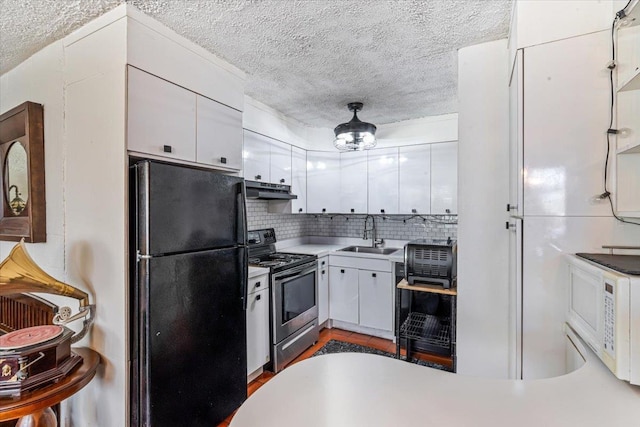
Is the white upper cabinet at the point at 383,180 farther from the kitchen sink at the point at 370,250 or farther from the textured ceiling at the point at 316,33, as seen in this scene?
the textured ceiling at the point at 316,33

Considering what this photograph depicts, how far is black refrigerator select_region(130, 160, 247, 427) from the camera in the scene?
5.27ft

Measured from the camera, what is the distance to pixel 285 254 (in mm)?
3355

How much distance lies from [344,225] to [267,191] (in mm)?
1480

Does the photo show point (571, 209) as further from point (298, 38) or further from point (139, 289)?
point (139, 289)

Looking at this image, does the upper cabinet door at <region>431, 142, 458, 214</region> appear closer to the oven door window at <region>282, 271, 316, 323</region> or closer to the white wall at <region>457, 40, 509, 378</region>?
the white wall at <region>457, 40, 509, 378</region>

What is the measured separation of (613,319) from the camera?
922 mm

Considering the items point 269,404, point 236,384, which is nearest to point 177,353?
point 236,384

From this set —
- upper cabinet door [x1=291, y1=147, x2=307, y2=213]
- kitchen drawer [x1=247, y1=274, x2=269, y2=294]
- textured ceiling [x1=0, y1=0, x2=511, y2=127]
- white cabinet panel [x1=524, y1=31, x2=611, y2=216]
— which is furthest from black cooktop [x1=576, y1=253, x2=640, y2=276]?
upper cabinet door [x1=291, y1=147, x2=307, y2=213]

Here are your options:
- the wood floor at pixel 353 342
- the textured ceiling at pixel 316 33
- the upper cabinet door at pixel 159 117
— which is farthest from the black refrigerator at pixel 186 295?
the textured ceiling at pixel 316 33

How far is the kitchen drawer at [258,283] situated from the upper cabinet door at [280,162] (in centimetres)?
105

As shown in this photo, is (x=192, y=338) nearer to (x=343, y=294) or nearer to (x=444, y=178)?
(x=343, y=294)

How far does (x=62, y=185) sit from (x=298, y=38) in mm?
1727

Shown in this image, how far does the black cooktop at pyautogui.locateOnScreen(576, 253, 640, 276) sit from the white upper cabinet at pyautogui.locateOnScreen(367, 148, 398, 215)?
2337mm

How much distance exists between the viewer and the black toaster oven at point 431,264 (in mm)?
2438
